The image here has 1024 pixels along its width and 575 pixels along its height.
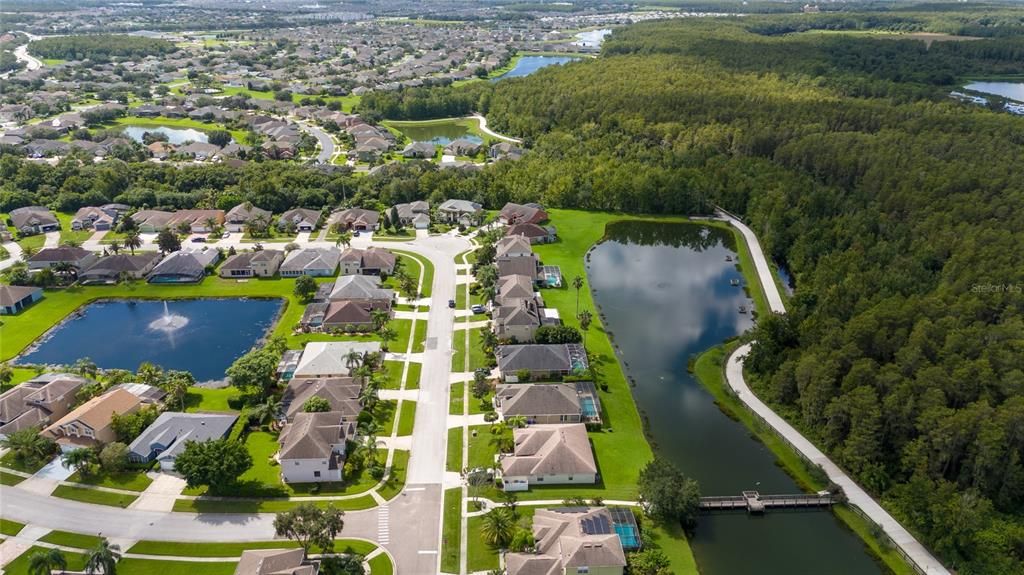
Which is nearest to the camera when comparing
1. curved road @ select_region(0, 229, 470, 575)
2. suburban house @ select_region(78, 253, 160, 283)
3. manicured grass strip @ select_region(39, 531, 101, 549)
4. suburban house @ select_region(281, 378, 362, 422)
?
manicured grass strip @ select_region(39, 531, 101, 549)

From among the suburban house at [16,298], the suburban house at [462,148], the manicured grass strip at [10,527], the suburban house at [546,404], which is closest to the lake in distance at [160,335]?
the suburban house at [16,298]

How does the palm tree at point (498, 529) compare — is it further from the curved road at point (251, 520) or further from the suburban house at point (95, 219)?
the suburban house at point (95, 219)

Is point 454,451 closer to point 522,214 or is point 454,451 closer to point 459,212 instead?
point 522,214

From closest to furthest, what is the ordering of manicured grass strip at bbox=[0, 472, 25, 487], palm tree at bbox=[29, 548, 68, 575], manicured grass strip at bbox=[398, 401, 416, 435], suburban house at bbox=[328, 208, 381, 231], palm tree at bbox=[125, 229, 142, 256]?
palm tree at bbox=[29, 548, 68, 575], manicured grass strip at bbox=[0, 472, 25, 487], manicured grass strip at bbox=[398, 401, 416, 435], palm tree at bbox=[125, 229, 142, 256], suburban house at bbox=[328, 208, 381, 231]

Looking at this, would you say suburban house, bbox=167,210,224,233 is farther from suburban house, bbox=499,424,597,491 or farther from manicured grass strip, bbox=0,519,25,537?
suburban house, bbox=499,424,597,491

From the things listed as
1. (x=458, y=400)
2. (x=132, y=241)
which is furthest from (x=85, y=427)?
(x=132, y=241)

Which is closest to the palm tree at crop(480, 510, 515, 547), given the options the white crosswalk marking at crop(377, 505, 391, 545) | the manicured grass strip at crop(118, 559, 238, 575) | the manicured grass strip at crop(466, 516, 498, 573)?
the manicured grass strip at crop(466, 516, 498, 573)
